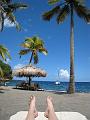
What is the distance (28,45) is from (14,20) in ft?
42.6

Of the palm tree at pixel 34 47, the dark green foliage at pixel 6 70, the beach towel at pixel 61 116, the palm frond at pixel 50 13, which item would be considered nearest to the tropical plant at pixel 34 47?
the palm tree at pixel 34 47

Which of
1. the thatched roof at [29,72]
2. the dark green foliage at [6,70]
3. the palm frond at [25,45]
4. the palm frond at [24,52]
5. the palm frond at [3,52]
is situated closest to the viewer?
the palm frond at [3,52]

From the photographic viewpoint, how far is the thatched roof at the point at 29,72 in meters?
27.5

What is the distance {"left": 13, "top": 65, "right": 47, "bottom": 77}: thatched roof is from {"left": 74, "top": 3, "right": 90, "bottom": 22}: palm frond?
6.96 m

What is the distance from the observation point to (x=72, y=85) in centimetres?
2230

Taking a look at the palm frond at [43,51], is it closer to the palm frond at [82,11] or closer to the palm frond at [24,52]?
the palm frond at [24,52]

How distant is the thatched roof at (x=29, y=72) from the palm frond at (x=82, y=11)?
22.8 ft

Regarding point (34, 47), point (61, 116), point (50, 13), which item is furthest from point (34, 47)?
point (61, 116)

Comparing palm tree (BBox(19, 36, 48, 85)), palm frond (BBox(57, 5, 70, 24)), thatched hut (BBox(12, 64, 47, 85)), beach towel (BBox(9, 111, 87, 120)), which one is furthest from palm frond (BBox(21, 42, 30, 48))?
beach towel (BBox(9, 111, 87, 120))

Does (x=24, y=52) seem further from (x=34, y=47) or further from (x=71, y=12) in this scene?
(x=71, y=12)

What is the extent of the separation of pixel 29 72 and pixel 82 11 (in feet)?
25.1

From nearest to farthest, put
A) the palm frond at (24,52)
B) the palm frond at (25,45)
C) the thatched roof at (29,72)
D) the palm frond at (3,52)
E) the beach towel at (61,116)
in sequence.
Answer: the beach towel at (61,116)
the palm frond at (3,52)
the thatched roof at (29,72)
the palm frond at (25,45)
the palm frond at (24,52)

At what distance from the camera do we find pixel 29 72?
27.5 m

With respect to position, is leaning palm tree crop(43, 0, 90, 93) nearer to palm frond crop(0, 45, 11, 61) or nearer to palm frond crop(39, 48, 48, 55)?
palm frond crop(0, 45, 11, 61)
